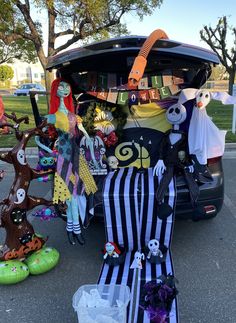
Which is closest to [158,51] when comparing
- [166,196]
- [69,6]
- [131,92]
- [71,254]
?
[131,92]

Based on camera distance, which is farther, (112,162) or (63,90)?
(112,162)

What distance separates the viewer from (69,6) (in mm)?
9555

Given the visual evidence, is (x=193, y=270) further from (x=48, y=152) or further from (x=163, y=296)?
(x=48, y=152)

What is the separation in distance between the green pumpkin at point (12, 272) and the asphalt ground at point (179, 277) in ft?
0.23

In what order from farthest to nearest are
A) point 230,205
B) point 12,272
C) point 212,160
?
point 230,205, point 212,160, point 12,272

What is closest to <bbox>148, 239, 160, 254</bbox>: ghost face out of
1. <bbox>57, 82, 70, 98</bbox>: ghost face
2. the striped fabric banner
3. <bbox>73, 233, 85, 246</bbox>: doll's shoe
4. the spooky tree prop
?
the striped fabric banner

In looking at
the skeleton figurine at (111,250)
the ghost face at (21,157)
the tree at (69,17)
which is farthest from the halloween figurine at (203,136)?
the tree at (69,17)

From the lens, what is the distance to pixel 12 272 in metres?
2.78

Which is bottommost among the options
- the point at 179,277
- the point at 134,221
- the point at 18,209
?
the point at 179,277

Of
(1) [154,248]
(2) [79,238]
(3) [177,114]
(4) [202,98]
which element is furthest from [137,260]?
(4) [202,98]

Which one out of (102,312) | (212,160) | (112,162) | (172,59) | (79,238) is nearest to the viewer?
(102,312)

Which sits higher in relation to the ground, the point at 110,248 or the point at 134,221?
the point at 134,221

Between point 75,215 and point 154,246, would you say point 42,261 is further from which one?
point 154,246

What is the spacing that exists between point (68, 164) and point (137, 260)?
107 centimetres
